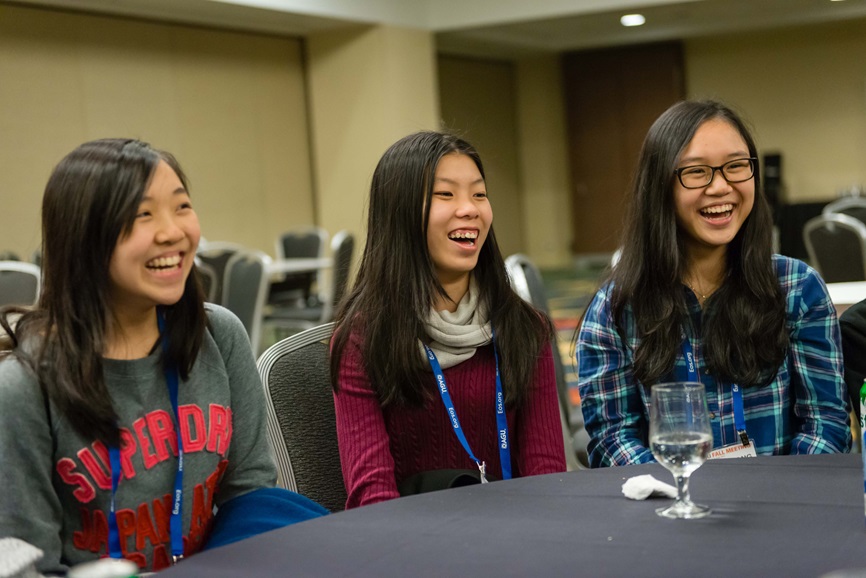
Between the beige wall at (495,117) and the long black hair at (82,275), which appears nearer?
the long black hair at (82,275)

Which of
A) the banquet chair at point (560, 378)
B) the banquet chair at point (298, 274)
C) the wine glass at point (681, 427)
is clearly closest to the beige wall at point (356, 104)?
the banquet chair at point (298, 274)

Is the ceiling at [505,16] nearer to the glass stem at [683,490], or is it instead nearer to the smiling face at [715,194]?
the smiling face at [715,194]

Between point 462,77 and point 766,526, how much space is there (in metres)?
13.6

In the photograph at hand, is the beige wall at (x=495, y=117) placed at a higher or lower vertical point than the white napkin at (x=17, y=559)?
higher

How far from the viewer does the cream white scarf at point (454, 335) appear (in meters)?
1.95

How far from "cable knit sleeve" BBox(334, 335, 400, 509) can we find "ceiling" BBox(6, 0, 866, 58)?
23.7 ft

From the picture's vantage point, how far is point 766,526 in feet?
3.99

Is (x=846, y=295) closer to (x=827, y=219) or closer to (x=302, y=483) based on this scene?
(x=827, y=219)

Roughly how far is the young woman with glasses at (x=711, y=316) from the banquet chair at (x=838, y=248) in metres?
2.25

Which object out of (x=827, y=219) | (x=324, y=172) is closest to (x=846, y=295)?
(x=827, y=219)

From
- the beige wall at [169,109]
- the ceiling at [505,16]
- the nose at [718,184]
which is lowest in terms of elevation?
the nose at [718,184]

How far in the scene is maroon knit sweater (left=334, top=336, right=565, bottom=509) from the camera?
75.7 inches

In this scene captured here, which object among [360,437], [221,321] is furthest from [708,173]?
[221,321]

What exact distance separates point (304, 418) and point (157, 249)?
0.61m
